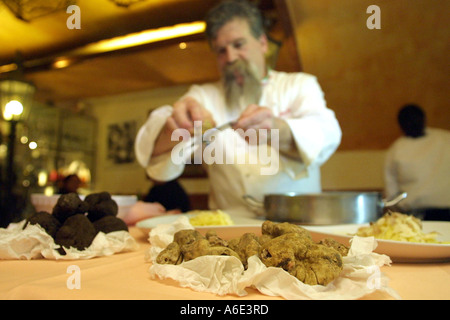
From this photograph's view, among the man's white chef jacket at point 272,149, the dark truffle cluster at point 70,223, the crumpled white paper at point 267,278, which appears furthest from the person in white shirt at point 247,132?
the crumpled white paper at point 267,278

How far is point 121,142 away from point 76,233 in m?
0.46

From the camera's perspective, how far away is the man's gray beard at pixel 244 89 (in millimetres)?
1250

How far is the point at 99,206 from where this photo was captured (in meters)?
0.54

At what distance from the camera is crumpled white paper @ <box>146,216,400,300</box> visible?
29 cm

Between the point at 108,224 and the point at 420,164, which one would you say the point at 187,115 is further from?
the point at 420,164

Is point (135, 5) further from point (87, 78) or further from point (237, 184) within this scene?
point (237, 184)

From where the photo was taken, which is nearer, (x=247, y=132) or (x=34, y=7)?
(x=34, y=7)

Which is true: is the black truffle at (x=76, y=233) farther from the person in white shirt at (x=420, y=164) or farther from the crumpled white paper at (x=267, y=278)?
the person in white shirt at (x=420, y=164)

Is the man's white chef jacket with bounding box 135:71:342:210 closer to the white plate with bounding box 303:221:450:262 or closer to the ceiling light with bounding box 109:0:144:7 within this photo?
the ceiling light with bounding box 109:0:144:7

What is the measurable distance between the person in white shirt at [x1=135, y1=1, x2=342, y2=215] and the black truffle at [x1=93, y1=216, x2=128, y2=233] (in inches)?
15.6

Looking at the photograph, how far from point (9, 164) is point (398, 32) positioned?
54.3 inches

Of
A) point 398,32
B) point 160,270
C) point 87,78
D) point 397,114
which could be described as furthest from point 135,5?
point 397,114

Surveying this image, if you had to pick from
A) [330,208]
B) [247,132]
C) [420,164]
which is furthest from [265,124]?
[420,164]

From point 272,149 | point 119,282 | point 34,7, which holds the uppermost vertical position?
point 34,7
